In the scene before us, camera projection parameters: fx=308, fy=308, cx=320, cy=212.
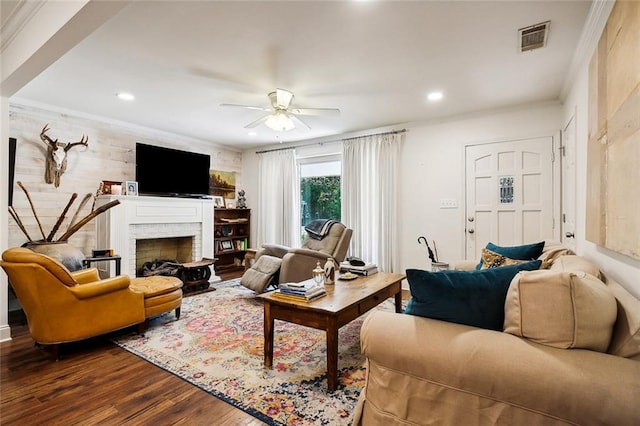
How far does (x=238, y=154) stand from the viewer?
21.2 ft

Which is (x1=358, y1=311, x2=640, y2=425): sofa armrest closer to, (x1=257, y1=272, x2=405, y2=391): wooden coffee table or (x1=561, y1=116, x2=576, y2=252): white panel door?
(x1=257, y1=272, x2=405, y2=391): wooden coffee table

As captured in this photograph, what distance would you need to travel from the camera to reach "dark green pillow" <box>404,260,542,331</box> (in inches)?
50.2

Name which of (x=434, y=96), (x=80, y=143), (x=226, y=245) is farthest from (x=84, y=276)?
(x=434, y=96)

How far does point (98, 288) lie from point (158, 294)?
53 centimetres

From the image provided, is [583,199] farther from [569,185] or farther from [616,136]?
[616,136]

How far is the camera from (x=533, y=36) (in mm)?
2287

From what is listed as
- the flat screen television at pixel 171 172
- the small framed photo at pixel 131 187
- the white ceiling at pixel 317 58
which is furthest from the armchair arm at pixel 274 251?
the small framed photo at pixel 131 187

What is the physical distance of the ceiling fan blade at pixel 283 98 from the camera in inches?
124

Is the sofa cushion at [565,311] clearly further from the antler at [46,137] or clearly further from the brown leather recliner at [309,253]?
the antler at [46,137]

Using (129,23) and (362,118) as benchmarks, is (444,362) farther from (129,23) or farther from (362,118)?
(362,118)

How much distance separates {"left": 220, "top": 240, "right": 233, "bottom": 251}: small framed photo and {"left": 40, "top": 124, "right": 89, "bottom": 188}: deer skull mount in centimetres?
263

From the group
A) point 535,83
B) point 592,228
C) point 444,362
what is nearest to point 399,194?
point 535,83

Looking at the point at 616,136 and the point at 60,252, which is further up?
the point at 616,136

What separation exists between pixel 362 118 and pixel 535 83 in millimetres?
2015
